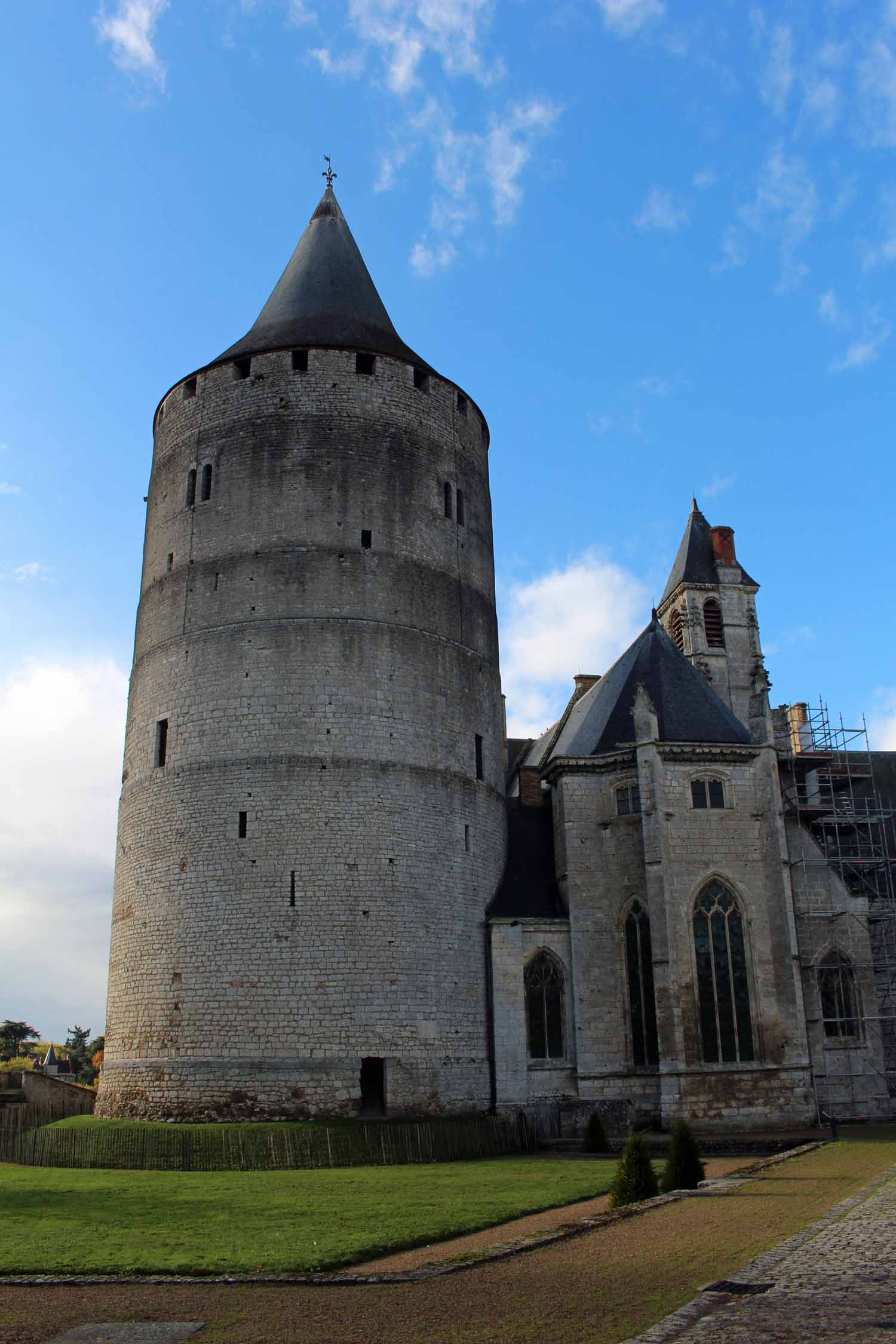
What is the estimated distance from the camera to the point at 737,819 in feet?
88.7

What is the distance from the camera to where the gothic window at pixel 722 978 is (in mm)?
25234

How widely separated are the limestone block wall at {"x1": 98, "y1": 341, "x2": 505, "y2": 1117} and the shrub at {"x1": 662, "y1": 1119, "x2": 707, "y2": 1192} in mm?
9589

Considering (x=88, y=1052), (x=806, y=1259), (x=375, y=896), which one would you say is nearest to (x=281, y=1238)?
(x=806, y=1259)

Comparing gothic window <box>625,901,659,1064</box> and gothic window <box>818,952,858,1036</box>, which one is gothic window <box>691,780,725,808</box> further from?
gothic window <box>818,952,858,1036</box>

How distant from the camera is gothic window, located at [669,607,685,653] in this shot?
4522cm

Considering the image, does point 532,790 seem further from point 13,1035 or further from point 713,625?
point 13,1035

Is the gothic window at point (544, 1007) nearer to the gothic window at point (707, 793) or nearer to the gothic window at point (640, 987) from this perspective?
the gothic window at point (640, 987)

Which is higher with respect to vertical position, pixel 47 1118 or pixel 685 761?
pixel 685 761

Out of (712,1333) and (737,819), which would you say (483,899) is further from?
(712,1333)

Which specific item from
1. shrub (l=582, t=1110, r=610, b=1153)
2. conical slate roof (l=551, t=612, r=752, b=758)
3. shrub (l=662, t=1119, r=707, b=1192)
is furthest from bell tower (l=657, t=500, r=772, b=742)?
shrub (l=662, t=1119, r=707, b=1192)

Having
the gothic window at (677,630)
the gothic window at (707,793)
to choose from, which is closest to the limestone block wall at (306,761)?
the gothic window at (707,793)

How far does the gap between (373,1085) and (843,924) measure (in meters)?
14.2

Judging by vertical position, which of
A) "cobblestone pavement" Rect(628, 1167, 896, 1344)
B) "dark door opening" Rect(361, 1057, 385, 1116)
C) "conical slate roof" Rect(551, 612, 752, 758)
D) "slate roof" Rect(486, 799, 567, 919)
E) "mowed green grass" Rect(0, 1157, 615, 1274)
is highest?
"conical slate roof" Rect(551, 612, 752, 758)

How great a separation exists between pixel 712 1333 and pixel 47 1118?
75.9ft
